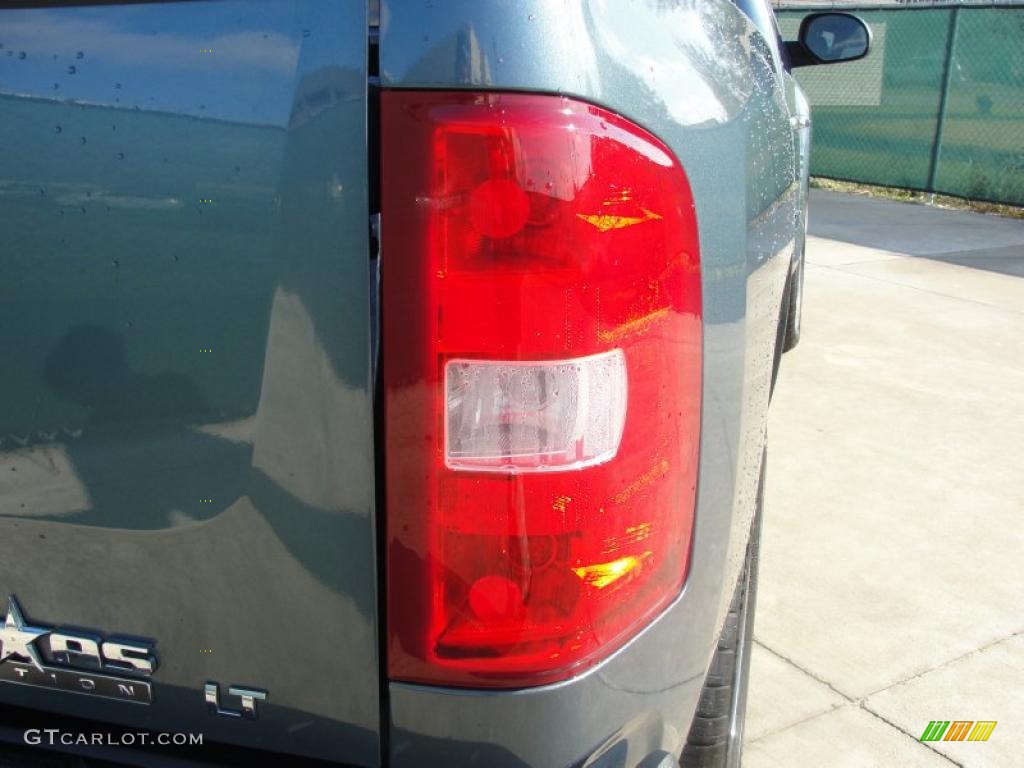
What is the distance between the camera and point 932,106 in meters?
10.9

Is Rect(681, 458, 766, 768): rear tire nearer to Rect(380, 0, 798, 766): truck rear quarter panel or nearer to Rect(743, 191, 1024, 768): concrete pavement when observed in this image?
Rect(743, 191, 1024, 768): concrete pavement

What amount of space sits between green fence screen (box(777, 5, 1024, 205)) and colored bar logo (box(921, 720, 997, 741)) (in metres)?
8.60

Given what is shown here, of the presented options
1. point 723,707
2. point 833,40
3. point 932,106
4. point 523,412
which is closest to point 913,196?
point 932,106

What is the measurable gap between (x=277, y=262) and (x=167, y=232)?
0.43 feet

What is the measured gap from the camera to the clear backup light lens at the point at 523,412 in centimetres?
114

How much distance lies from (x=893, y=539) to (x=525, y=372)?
2.79 m

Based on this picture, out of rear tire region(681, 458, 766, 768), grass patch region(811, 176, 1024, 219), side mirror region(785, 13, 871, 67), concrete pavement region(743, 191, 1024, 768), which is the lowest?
grass patch region(811, 176, 1024, 219)

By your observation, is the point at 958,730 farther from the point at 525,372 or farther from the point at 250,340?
the point at 250,340

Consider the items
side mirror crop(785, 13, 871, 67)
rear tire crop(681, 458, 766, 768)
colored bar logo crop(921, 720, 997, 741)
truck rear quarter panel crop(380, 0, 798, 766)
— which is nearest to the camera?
truck rear quarter panel crop(380, 0, 798, 766)

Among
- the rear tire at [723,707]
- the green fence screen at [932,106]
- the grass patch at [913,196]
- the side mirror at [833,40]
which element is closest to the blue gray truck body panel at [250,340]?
the rear tire at [723,707]

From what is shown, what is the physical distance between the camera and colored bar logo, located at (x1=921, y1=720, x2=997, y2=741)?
2.59m

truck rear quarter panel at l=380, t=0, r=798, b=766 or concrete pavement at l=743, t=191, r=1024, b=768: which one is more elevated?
truck rear quarter panel at l=380, t=0, r=798, b=766

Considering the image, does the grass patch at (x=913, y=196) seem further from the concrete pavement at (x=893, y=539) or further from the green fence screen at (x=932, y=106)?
the concrete pavement at (x=893, y=539)

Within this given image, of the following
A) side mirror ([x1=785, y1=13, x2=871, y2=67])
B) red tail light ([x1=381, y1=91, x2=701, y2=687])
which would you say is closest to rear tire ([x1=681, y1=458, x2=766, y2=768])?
red tail light ([x1=381, y1=91, x2=701, y2=687])
